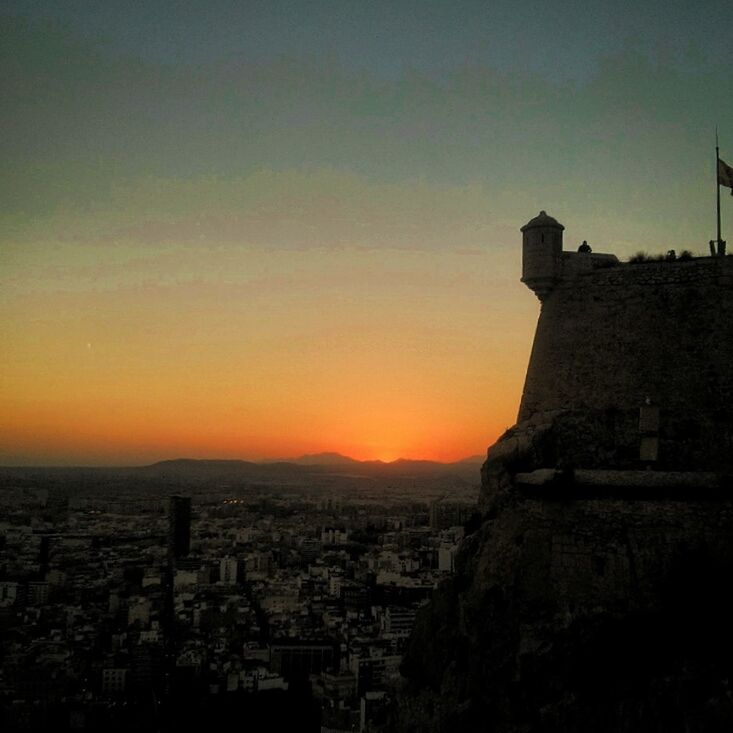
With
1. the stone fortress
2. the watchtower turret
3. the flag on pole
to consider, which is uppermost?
the flag on pole

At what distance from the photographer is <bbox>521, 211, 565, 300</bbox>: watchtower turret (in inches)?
A: 547

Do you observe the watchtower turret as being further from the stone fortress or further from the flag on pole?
the flag on pole

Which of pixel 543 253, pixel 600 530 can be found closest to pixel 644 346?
pixel 543 253

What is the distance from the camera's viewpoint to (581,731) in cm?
1057

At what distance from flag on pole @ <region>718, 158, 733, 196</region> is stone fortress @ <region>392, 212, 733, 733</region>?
4.97 feet

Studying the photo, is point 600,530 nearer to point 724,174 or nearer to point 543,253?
point 543,253

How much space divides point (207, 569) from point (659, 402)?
47384 mm

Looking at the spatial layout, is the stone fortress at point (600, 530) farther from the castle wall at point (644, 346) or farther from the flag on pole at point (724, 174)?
the flag on pole at point (724, 174)

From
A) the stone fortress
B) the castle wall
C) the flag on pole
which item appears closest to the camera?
the stone fortress

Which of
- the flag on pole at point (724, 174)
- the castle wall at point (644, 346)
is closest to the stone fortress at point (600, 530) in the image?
the castle wall at point (644, 346)

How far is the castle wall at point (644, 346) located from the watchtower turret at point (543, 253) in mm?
222

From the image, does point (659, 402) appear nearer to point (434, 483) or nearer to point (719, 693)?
point (719, 693)

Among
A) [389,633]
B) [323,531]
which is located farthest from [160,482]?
[389,633]

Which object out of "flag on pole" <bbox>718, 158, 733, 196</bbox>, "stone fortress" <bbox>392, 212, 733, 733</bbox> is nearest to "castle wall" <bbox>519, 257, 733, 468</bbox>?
"stone fortress" <bbox>392, 212, 733, 733</bbox>
